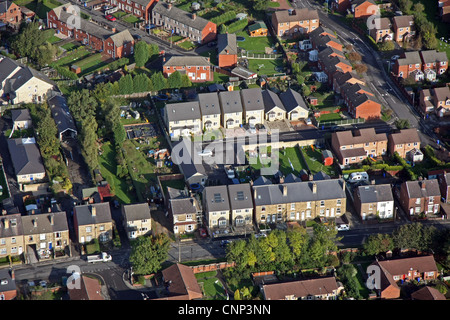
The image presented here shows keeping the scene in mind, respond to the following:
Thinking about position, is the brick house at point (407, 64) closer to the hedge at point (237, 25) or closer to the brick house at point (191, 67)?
the hedge at point (237, 25)

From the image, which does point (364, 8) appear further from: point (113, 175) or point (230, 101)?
point (113, 175)

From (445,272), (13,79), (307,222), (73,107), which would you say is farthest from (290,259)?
(13,79)

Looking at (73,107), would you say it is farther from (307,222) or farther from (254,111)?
(307,222)

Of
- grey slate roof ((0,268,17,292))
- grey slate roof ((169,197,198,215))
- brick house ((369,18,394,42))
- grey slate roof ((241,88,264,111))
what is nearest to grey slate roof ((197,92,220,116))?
grey slate roof ((241,88,264,111))

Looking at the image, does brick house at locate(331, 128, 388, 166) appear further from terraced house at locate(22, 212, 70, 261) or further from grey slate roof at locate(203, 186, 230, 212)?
terraced house at locate(22, 212, 70, 261)

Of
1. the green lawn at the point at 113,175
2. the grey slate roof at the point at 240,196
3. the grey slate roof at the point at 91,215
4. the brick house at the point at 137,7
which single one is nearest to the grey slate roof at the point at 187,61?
the brick house at the point at 137,7

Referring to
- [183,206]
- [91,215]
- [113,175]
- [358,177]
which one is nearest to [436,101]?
[358,177]

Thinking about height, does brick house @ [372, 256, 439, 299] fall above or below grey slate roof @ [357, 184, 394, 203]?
below
